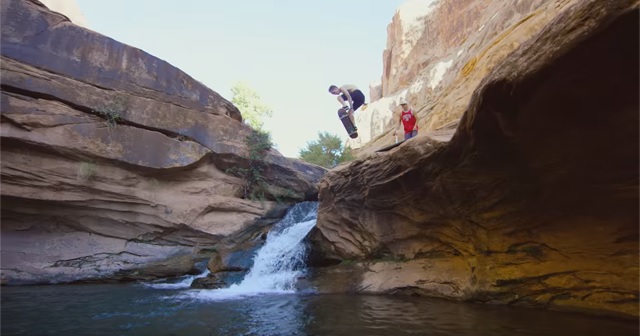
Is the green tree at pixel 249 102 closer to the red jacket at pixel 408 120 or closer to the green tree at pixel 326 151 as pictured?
the green tree at pixel 326 151

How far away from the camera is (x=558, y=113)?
4207 mm

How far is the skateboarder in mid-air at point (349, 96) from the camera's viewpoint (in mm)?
11289

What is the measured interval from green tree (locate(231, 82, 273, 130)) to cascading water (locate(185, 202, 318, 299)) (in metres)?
14.8

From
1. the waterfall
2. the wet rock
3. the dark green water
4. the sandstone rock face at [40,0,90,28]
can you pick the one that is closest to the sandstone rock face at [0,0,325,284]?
the waterfall

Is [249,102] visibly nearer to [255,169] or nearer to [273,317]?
[255,169]

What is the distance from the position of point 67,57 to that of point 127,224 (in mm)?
5787

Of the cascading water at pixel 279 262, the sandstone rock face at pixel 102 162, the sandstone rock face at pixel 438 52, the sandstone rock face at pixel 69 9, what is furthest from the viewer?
the sandstone rock face at pixel 69 9

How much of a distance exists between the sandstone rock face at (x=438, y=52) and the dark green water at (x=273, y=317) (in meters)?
4.19

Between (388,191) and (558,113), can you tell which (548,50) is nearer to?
(558,113)

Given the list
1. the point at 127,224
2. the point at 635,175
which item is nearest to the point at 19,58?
the point at 127,224

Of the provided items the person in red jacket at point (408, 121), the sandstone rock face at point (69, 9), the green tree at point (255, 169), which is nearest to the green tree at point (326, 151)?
the green tree at point (255, 169)

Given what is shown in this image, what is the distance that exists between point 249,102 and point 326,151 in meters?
7.87

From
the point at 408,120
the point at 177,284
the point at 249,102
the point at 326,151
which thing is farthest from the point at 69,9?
the point at 408,120

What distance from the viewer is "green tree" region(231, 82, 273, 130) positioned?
1038 inches
